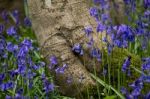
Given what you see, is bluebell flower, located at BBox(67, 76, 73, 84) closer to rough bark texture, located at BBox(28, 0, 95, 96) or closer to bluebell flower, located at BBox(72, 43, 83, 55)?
rough bark texture, located at BBox(28, 0, 95, 96)

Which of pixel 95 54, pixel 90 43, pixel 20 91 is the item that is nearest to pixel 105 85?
pixel 95 54

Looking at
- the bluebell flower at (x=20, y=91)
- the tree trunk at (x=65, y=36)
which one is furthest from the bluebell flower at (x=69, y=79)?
the bluebell flower at (x=20, y=91)

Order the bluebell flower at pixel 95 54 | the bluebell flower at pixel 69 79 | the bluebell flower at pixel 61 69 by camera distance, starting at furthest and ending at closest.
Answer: the bluebell flower at pixel 69 79, the bluebell flower at pixel 95 54, the bluebell flower at pixel 61 69

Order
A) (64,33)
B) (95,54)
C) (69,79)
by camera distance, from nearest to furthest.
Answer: (95,54) → (69,79) → (64,33)

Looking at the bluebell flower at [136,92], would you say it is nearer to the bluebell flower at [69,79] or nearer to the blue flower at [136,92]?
the blue flower at [136,92]

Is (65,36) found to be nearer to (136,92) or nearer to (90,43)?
(90,43)

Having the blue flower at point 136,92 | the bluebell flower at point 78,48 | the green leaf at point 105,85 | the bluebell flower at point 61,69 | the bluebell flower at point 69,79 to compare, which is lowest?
the green leaf at point 105,85

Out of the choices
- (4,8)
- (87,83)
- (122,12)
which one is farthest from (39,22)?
(4,8)

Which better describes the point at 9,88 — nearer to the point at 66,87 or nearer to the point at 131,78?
the point at 66,87
